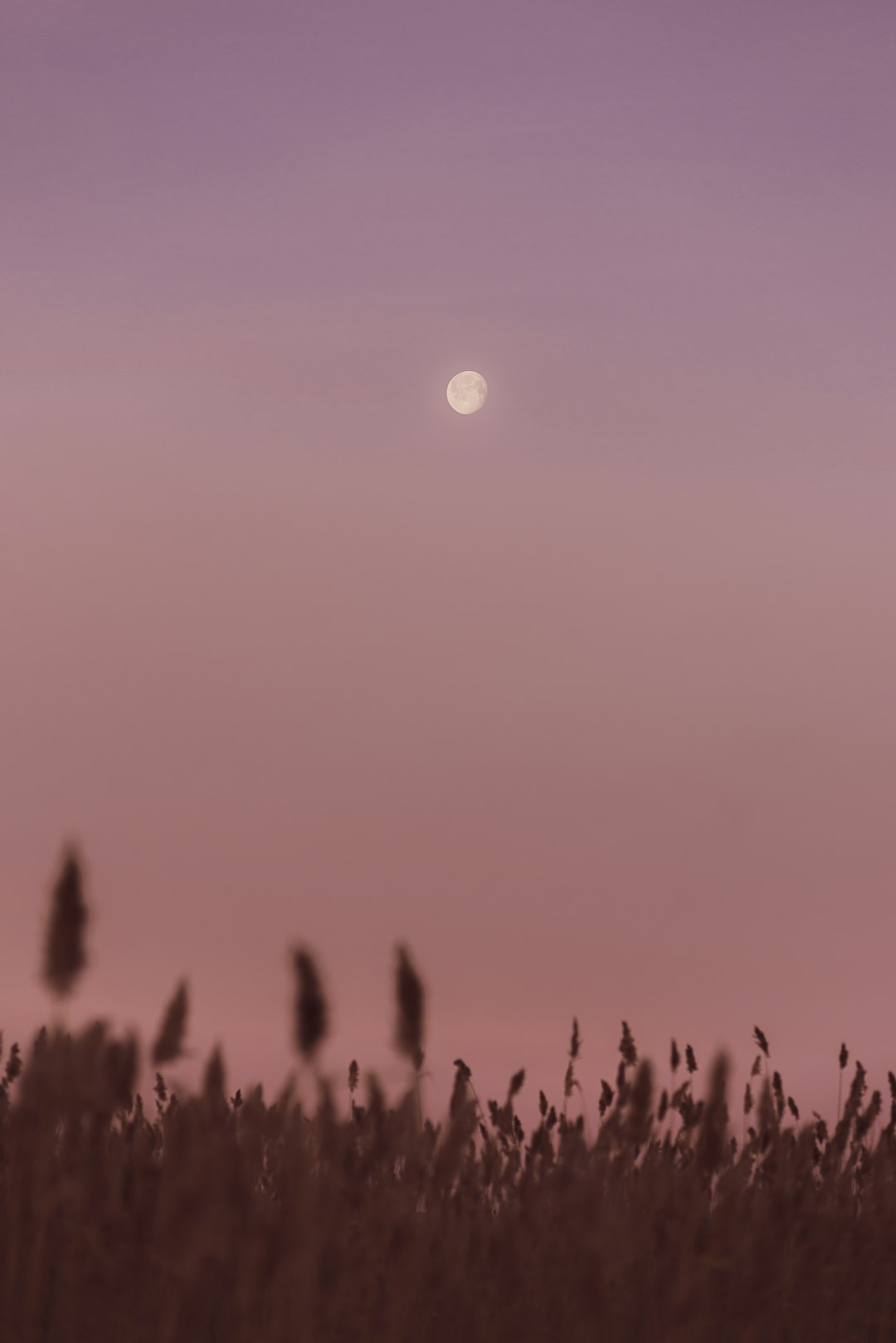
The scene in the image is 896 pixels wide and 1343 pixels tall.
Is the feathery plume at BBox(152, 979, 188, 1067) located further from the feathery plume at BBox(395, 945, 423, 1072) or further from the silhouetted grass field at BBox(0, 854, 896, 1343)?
the feathery plume at BBox(395, 945, 423, 1072)

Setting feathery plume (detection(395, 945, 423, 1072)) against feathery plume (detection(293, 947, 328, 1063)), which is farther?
feathery plume (detection(395, 945, 423, 1072))

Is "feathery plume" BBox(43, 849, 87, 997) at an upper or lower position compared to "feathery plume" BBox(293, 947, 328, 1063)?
upper

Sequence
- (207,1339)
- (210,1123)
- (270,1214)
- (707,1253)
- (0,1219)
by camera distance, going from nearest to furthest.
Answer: (210,1123)
(707,1253)
(270,1214)
(207,1339)
(0,1219)

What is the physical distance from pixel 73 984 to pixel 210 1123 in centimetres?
57

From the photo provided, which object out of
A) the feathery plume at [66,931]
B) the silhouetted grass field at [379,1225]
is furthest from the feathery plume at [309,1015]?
the feathery plume at [66,931]

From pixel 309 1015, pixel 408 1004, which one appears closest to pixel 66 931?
pixel 309 1015

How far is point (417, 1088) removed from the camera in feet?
12.8

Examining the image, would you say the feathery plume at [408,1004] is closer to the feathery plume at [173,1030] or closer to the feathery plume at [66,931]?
the feathery plume at [173,1030]

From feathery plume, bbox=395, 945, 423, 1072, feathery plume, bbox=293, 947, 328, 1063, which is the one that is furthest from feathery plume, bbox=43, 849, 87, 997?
feathery plume, bbox=395, 945, 423, 1072

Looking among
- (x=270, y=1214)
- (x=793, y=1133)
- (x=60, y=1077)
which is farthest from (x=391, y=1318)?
(x=793, y=1133)

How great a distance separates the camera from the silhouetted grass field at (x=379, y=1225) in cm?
296

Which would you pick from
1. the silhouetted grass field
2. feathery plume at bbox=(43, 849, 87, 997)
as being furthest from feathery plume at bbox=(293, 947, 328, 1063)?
feathery plume at bbox=(43, 849, 87, 997)

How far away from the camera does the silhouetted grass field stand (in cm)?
296

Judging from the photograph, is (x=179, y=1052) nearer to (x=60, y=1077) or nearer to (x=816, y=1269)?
(x=60, y=1077)
